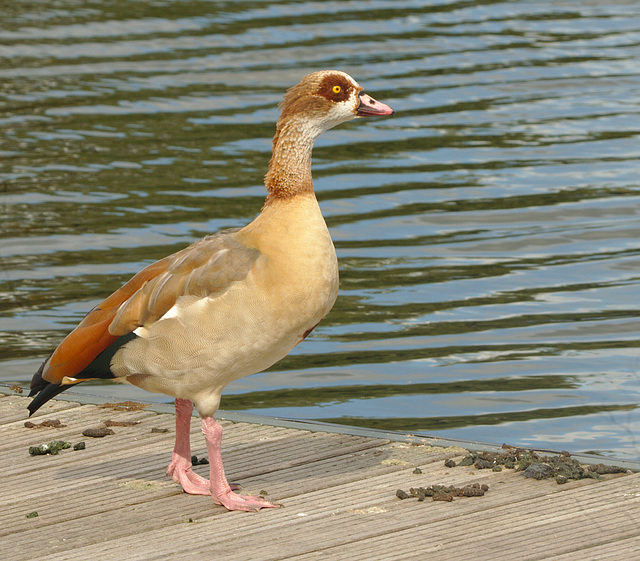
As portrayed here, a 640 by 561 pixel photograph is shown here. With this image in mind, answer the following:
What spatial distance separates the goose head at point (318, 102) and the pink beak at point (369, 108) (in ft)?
0.29

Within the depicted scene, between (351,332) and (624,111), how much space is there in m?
9.74

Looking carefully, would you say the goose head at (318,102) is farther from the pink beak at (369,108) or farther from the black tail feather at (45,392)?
the black tail feather at (45,392)

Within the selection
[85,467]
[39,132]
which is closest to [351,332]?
[85,467]

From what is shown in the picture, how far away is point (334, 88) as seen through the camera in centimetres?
666

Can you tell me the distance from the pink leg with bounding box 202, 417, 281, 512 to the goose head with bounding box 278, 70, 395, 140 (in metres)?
1.59

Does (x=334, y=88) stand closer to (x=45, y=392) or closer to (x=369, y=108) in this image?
(x=369, y=108)

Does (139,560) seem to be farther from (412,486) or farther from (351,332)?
(351,332)

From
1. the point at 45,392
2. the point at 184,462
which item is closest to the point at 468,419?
the point at 184,462

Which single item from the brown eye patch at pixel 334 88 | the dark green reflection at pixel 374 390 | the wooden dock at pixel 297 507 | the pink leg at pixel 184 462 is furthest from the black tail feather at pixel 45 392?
the dark green reflection at pixel 374 390

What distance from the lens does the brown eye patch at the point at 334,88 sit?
662 cm

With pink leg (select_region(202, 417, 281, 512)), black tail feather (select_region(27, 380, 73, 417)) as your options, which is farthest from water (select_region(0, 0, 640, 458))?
black tail feather (select_region(27, 380, 73, 417))

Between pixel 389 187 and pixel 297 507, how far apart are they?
10202 millimetres

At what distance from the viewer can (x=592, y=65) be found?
22750 millimetres

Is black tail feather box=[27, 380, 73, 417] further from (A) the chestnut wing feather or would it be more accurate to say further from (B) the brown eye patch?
(B) the brown eye patch
